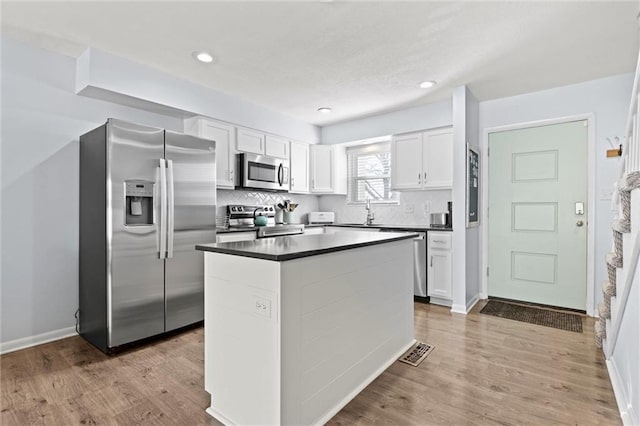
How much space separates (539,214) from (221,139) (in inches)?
156

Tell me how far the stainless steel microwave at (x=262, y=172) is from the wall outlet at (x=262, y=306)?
269cm

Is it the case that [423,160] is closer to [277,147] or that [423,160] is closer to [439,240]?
[439,240]

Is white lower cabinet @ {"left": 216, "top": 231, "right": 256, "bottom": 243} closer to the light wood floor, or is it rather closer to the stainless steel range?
the stainless steel range

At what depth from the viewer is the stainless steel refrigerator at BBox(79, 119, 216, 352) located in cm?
265

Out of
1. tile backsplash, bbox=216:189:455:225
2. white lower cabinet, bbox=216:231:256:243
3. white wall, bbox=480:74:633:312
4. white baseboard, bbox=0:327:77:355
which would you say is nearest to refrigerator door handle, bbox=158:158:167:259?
white lower cabinet, bbox=216:231:256:243

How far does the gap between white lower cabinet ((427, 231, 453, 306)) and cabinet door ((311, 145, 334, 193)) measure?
75.9 inches

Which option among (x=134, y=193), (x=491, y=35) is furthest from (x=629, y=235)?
(x=134, y=193)

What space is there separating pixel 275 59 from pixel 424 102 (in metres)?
2.16

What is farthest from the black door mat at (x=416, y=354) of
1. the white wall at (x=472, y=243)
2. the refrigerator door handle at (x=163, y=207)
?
the refrigerator door handle at (x=163, y=207)

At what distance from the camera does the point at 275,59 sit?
302 centimetres

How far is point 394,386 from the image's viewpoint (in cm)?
214

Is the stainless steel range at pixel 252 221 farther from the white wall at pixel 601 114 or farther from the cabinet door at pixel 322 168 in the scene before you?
the white wall at pixel 601 114

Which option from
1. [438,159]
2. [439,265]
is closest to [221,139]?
[438,159]

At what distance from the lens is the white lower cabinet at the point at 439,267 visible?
3850 millimetres
